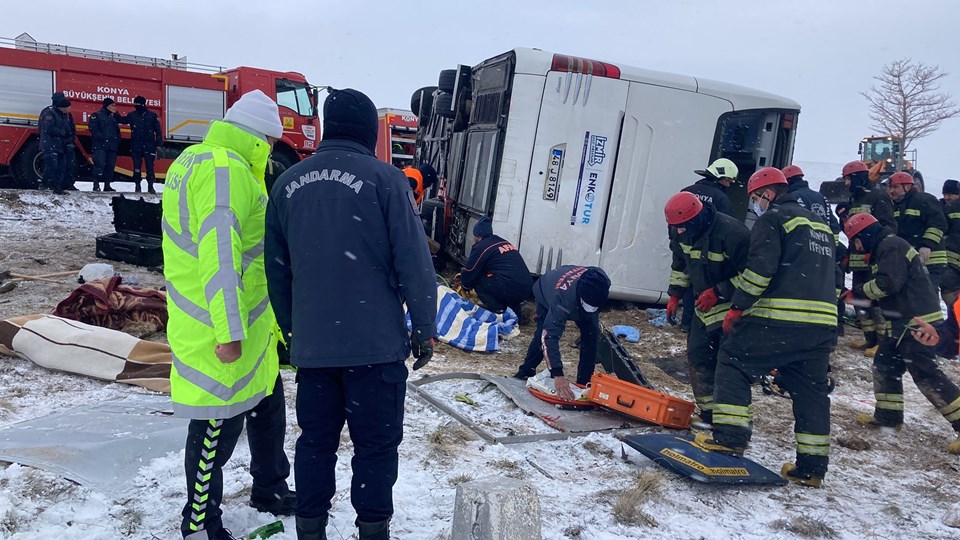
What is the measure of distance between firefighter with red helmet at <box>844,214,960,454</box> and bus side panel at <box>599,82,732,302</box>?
2640 millimetres

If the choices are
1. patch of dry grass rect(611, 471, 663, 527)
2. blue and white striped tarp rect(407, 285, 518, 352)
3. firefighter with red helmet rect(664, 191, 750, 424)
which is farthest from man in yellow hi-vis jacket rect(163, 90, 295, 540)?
blue and white striped tarp rect(407, 285, 518, 352)

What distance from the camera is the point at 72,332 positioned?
461 cm

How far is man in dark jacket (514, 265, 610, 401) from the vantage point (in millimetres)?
4809

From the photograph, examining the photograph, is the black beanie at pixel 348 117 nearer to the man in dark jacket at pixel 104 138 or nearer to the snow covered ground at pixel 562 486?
the snow covered ground at pixel 562 486

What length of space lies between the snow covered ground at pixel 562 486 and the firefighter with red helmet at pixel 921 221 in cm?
229

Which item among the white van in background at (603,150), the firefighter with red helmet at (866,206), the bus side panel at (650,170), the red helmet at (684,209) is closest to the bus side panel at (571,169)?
the white van in background at (603,150)

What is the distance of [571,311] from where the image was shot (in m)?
4.92

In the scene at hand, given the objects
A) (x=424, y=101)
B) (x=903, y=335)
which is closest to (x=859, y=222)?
(x=903, y=335)

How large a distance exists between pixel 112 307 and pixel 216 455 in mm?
3506

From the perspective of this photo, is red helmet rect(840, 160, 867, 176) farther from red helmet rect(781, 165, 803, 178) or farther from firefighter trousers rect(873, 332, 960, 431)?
firefighter trousers rect(873, 332, 960, 431)

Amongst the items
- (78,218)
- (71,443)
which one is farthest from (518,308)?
(78,218)

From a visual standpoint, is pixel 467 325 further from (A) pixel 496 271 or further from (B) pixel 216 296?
(B) pixel 216 296

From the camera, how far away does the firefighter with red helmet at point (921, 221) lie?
7.20 m

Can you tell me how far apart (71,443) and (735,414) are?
11.1 ft
